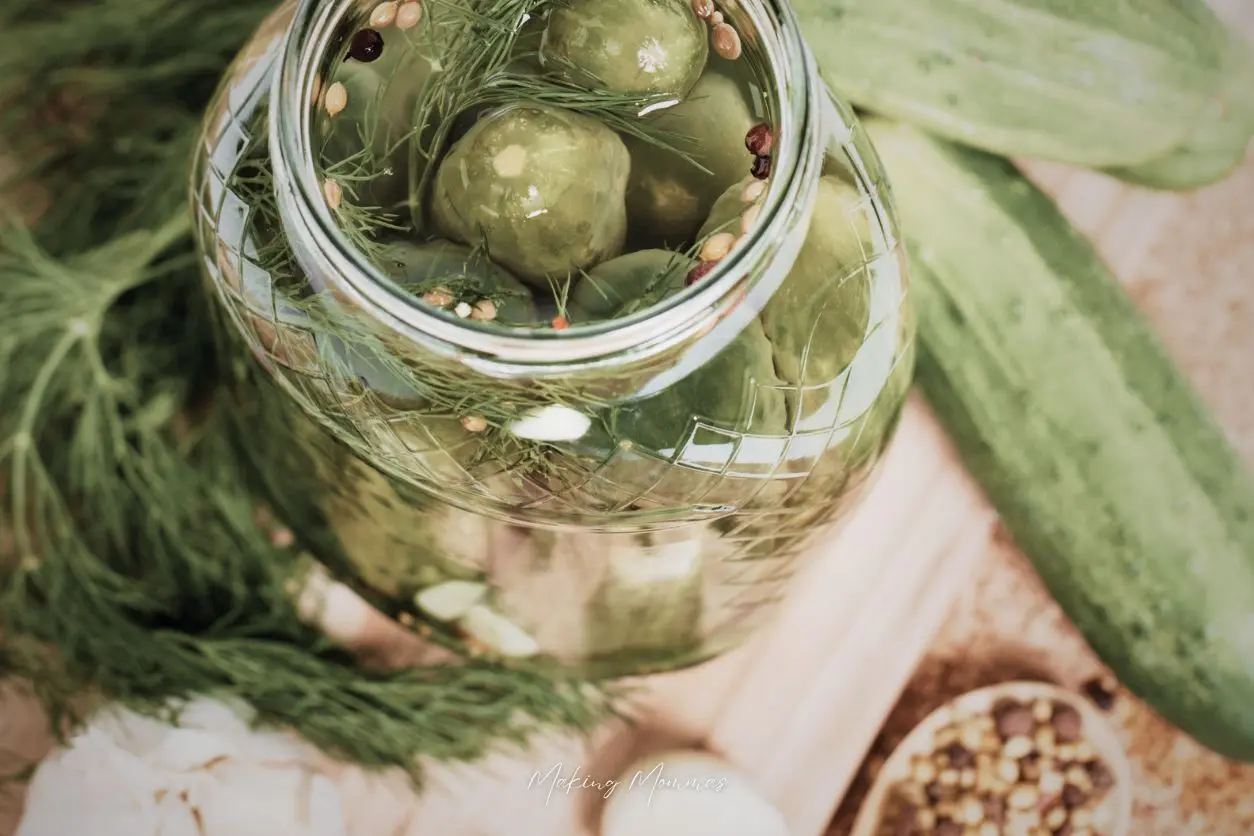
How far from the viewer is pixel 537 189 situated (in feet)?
1.09

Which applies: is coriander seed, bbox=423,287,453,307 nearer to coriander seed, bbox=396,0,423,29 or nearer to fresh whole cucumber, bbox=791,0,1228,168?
coriander seed, bbox=396,0,423,29

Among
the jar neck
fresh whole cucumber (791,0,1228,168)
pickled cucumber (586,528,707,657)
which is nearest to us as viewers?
the jar neck

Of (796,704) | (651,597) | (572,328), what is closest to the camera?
(572,328)

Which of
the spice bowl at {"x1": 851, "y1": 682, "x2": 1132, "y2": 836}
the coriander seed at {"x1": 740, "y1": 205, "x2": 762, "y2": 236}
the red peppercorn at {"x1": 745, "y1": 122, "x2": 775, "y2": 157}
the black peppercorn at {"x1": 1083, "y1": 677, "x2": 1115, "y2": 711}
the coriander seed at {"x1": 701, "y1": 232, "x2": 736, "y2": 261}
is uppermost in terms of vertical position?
the red peppercorn at {"x1": 745, "y1": 122, "x2": 775, "y2": 157}

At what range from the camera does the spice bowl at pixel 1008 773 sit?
0.62 meters

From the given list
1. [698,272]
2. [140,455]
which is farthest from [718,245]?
[140,455]

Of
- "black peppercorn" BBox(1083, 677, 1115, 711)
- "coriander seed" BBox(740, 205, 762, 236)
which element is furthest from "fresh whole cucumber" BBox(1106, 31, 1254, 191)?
"coriander seed" BBox(740, 205, 762, 236)

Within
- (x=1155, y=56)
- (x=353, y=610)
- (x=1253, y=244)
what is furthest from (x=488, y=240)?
(x=1253, y=244)

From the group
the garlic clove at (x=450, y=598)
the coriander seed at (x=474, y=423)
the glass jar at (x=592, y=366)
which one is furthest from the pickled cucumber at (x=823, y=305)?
the garlic clove at (x=450, y=598)

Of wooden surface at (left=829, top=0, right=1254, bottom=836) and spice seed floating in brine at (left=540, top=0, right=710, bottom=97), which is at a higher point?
spice seed floating in brine at (left=540, top=0, right=710, bottom=97)

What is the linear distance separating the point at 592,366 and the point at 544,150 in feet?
0.25

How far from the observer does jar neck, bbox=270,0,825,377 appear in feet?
1.00

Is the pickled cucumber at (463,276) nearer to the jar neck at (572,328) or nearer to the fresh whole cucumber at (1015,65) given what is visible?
the jar neck at (572,328)

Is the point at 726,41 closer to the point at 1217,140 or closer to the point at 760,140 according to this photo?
the point at 760,140
